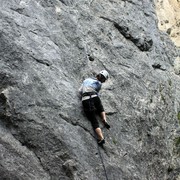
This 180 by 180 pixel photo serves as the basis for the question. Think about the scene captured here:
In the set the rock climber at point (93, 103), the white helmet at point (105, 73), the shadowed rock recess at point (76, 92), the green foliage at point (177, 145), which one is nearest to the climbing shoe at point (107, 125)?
the rock climber at point (93, 103)

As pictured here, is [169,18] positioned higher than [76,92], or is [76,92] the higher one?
[169,18]

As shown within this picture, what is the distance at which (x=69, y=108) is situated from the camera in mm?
12414

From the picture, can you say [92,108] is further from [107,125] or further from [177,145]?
[177,145]

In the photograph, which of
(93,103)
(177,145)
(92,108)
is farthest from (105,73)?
(177,145)

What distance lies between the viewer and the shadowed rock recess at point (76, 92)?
11625mm

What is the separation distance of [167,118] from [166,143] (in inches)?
42.6

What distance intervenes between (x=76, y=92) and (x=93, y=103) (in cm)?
76

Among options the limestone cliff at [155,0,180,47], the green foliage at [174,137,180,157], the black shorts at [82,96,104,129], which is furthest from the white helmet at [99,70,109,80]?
the limestone cliff at [155,0,180,47]

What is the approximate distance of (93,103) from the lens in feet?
41.1

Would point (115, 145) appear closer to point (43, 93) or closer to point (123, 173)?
point (123, 173)

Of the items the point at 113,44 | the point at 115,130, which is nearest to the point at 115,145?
the point at 115,130

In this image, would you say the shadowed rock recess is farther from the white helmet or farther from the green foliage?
the white helmet

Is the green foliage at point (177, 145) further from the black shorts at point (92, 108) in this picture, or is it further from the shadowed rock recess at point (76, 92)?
the black shorts at point (92, 108)

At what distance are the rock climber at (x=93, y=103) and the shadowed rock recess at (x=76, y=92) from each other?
20 cm
